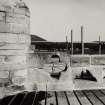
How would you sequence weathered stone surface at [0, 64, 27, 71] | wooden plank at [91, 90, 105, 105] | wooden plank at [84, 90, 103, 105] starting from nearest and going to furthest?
wooden plank at [84, 90, 103, 105] < wooden plank at [91, 90, 105, 105] < weathered stone surface at [0, 64, 27, 71]

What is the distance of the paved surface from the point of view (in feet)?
12.3

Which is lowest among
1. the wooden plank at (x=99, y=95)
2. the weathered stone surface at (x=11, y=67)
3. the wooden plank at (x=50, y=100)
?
the wooden plank at (x=50, y=100)

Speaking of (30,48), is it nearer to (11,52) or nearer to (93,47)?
(11,52)

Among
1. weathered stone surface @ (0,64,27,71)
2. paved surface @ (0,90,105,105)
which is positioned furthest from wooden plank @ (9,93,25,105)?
weathered stone surface @ (0,64,27,71)

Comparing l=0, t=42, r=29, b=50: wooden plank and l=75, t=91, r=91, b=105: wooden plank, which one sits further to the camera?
l=0, t=42, r=29, b=50: wooden plank

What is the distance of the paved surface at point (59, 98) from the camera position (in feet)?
12.3

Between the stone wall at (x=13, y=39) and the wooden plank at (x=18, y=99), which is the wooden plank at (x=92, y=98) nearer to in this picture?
the wooden plank at (x=18, y=99)

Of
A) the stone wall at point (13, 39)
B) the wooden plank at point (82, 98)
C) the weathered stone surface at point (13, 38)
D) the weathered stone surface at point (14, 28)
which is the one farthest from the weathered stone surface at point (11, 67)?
the wooden plank at point (82, 98)

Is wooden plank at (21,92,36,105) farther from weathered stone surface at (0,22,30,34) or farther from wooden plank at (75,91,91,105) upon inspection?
weathered stone surface at (0,22,30,34)

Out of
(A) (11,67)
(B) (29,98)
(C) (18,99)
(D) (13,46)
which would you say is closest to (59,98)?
(B) (29,98)

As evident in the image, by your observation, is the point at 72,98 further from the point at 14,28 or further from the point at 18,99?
the point at 14,28

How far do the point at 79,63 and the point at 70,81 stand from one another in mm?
6260

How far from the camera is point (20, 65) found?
4.82 meters

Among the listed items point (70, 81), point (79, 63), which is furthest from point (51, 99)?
point (79, 63)
